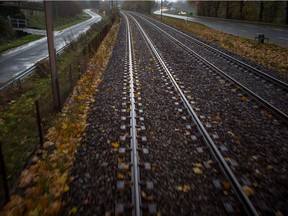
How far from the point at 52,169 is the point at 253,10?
5469cm

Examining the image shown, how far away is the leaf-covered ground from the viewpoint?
3.92 m

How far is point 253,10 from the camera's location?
163ft

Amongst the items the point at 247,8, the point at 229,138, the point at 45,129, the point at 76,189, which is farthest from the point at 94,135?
the point at 247,8

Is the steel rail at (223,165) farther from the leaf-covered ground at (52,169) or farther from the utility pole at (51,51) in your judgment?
the utility pole at (51,51)

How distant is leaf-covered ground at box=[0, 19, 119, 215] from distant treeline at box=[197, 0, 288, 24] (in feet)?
136

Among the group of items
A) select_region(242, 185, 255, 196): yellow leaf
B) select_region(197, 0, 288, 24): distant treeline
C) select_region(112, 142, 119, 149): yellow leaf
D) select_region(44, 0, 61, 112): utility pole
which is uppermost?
select_region(197, 0, 288, 24): distant treeline

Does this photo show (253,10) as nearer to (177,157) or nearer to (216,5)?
(216,5)

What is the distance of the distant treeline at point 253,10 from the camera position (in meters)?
43.8

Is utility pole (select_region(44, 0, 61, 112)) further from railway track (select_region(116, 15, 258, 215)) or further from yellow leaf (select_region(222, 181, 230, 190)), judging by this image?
yellow leaf (select_region(222, 181, 230, 190))

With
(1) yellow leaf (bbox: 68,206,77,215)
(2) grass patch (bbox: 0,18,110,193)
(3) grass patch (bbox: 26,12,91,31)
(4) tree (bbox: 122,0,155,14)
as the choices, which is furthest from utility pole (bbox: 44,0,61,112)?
(4) tree (bbox: 122,0,155,14)

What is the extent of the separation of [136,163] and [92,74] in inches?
308

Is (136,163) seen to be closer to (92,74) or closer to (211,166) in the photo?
(211,166)

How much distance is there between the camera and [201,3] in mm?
67188

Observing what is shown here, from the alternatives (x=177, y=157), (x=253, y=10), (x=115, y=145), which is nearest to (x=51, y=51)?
(x=115, y=145)
